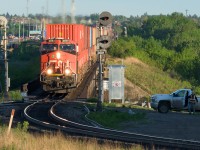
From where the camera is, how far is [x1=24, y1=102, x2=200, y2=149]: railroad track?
16.8 m

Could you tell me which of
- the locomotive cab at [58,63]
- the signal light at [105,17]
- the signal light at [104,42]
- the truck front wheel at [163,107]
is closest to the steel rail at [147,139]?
the signal light at [104,42]

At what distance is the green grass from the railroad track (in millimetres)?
1664

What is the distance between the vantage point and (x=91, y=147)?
49.5 feet

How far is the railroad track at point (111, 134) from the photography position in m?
16.8

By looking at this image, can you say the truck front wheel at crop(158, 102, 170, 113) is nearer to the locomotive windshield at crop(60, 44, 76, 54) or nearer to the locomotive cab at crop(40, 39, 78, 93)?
the locomotive cab at crop(40, 39, 78, 93)

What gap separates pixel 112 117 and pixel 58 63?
1163 cm

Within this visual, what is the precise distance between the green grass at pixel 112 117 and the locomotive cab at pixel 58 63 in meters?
9.61

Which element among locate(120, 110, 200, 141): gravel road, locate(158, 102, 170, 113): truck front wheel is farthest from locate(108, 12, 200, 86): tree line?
locate(120, 110, 200, 141): gravel road

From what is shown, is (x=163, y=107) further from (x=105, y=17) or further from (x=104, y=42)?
(x=105, y=17)

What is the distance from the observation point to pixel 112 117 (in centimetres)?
2550

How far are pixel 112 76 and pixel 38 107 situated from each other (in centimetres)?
749

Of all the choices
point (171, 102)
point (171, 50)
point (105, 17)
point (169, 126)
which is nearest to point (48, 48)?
point (171, 102)

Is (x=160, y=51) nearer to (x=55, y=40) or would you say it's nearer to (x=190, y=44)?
(x=190, y=44)

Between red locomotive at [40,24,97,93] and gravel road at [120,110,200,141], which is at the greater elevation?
red locomotive at [40,24,97,93]
